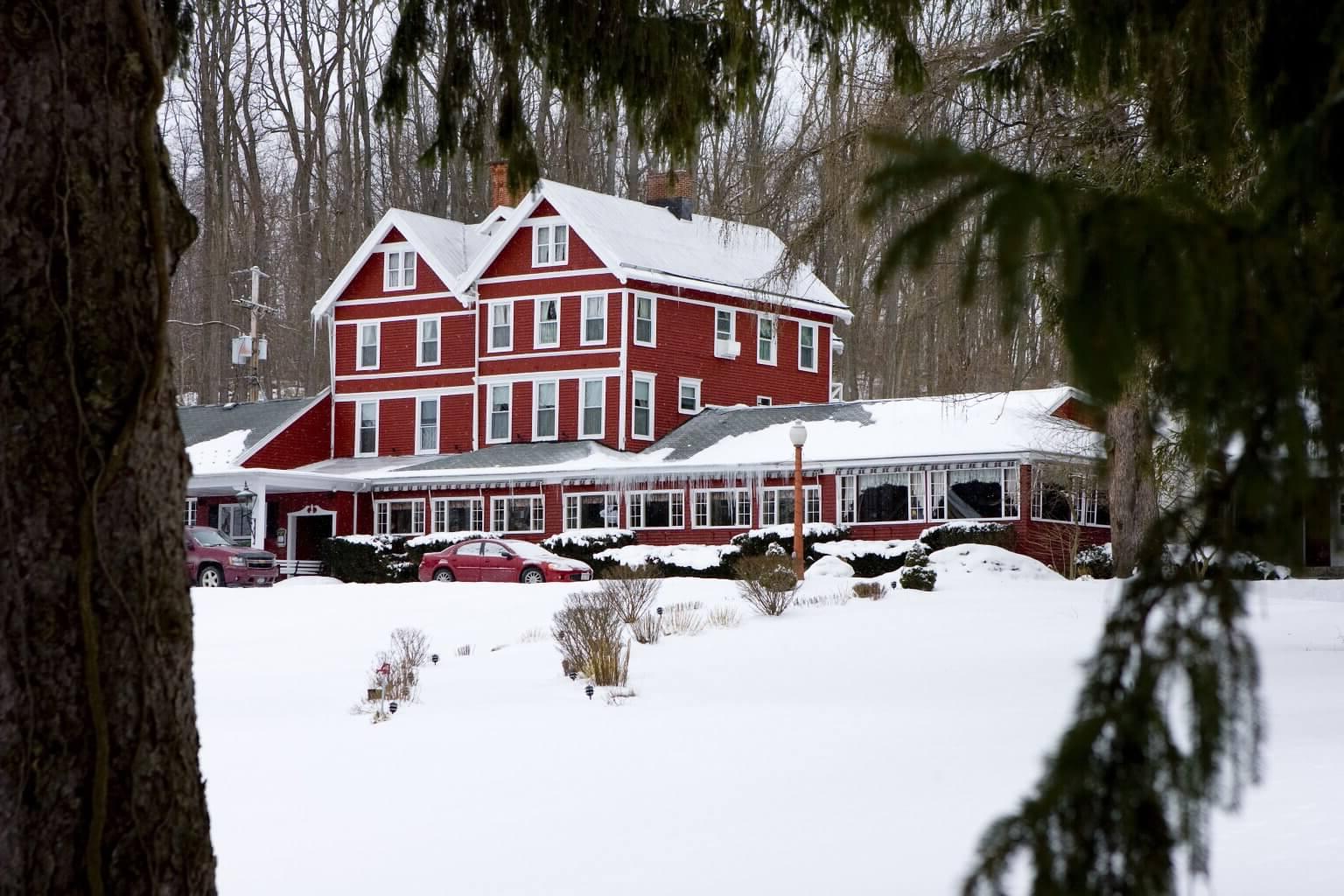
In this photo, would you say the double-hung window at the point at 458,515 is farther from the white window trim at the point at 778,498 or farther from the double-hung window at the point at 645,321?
the white window trim at the point at 778,498

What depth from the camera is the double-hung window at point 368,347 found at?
1730 inches

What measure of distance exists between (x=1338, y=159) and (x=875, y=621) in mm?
16339

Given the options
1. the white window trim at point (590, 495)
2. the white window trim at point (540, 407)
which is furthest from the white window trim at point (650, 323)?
the white window trim at point (590, 495)

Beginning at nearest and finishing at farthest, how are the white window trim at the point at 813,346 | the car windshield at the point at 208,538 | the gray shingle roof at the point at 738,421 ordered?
the car windshield at the point at 208,538 → the gray shingle roof at the point at 738,421 → the white window trim at the point at 813,346

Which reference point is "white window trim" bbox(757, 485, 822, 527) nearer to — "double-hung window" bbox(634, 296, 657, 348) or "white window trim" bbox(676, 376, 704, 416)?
"white window trim" bbox(676, 376, 704, 416)

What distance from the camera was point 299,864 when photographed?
7.37 meters

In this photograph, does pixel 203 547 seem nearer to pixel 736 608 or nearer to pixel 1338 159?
pixel 736 608

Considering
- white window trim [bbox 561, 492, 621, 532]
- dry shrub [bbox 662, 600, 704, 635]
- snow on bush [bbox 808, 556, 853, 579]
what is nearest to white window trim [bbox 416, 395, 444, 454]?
white window trim [bbox 561, 492, 621, 532]

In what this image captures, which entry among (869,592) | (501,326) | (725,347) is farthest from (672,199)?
(869,592)

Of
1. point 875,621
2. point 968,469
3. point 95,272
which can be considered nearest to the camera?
point 95,272

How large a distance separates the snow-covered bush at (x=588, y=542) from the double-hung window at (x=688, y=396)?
5421 millimetres

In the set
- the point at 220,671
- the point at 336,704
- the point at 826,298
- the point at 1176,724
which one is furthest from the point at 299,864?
the point at 826,298

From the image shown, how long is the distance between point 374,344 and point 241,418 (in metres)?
5.18

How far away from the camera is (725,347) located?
41.8m
